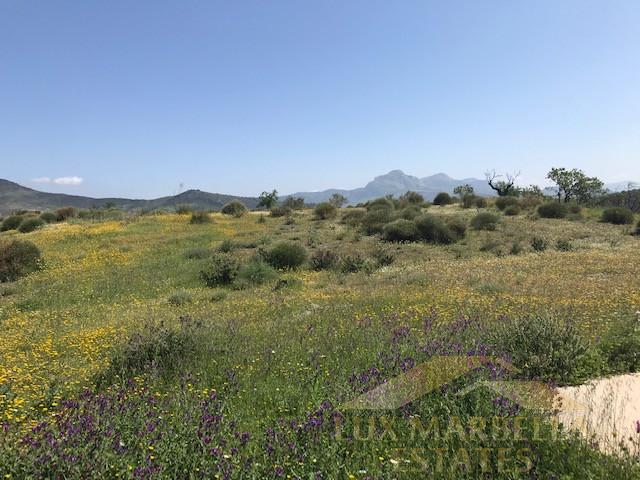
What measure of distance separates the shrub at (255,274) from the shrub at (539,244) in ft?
39.6

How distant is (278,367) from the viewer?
5961 mm

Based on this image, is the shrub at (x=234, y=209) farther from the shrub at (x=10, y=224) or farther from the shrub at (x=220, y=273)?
the shrub at (x=220, y=273)

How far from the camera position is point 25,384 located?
20.1ft

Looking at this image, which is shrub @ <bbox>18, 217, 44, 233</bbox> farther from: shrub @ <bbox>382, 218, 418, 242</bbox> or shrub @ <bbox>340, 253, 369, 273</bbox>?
shrub @ <bbox>340, 253, 369, 273</bbox>

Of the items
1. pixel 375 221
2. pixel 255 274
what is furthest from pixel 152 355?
pixel 375 221

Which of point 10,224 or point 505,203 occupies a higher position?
point 10,224

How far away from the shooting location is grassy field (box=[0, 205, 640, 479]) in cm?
363

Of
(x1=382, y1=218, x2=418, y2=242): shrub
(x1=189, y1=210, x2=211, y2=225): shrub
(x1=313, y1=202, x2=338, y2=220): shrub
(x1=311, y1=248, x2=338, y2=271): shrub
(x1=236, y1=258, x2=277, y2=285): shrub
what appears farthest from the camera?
(x1=313, y1=202, x2=338, y2=220): shrub

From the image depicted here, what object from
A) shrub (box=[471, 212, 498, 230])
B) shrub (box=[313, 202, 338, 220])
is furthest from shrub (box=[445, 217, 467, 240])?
shrub (box=[313, 202, 338, 220])

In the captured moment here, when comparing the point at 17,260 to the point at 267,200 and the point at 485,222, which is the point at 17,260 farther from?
the point at 267,200

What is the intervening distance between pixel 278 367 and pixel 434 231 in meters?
18.9

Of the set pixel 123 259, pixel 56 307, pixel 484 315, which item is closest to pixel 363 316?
pixel 484 315

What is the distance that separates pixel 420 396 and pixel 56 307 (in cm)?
1196

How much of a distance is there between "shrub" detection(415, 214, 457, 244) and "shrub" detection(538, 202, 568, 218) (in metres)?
13.4
